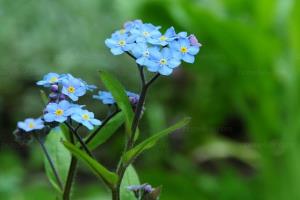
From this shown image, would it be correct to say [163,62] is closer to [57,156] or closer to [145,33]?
[145,33]

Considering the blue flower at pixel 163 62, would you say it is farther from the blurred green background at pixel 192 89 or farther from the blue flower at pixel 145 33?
the blurred green background at pixel 192 89

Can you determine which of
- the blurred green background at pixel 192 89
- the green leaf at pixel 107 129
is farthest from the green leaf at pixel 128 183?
the blurred green background at pixel 192 89

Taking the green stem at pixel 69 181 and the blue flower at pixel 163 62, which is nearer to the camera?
the blue flower at pixel 163 62

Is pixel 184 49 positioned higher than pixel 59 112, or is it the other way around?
pixel 184 49

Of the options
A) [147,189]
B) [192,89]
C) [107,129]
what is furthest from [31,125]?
[192,89]

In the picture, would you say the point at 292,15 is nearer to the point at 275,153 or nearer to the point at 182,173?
the point at 275,153
